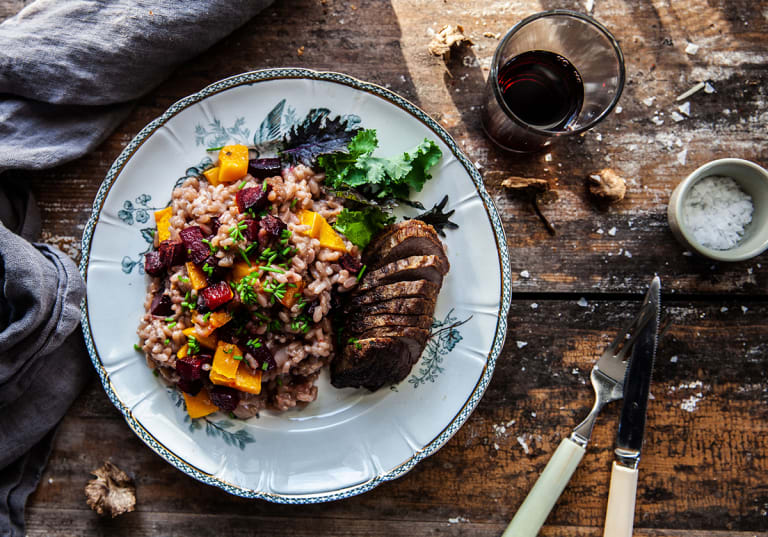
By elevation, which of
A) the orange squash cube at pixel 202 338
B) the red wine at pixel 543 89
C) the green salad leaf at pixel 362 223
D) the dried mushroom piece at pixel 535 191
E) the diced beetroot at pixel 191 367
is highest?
the red wine at pixel 543 89

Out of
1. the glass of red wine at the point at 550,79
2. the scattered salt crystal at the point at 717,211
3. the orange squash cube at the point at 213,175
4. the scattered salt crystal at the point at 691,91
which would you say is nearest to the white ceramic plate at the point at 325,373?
the orange squash cube at the point at 213,175

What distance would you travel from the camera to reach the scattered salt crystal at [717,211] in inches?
137

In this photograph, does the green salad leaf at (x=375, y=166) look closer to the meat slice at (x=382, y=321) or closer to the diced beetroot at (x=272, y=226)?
the diced beetroot at (x=272, y=226)

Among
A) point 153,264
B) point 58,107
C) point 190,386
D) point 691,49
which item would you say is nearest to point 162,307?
point 153,264

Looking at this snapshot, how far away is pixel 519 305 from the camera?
3639mm

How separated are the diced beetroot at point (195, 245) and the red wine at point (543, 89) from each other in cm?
212

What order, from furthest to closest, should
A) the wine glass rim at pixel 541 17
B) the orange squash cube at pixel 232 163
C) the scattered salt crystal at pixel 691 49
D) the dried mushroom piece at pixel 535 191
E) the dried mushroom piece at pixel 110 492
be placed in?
the scattered salt crystal at pixel 691 49, the dried mushroom piece at pixel 535 191, the dried mushroom piece at pixel 110 492, the orange squash cube at pixel 232 163, the wine glass rim at pixel 541 17

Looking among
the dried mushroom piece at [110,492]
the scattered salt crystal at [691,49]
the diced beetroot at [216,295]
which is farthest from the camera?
the scattered salt crystal at [691,49]

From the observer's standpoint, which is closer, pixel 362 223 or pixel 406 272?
pixel 406 272

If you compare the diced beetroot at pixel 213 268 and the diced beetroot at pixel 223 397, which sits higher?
the diced beetroot at pixel 213 268

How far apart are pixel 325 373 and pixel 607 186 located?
→ 228 cm

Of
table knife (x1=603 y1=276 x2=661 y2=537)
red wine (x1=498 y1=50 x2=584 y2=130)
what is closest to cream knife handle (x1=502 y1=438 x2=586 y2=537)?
table knife (x1=603 y1=276 x2=661 y2=537)

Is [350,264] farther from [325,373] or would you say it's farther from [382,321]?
[325,373]

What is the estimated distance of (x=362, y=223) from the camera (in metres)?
3.21
